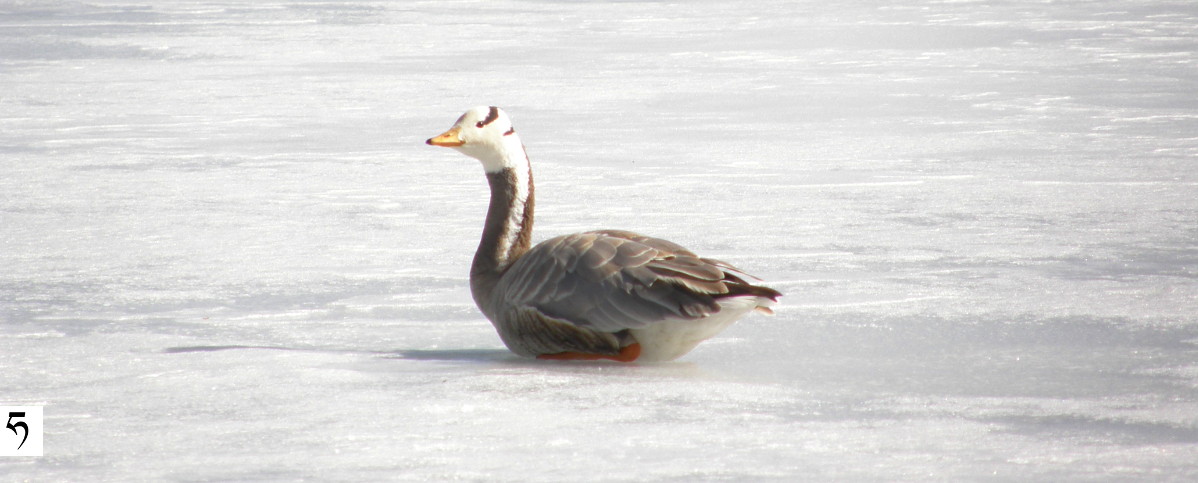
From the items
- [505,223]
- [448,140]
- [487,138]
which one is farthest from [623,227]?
[448,140]

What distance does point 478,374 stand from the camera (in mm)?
4191

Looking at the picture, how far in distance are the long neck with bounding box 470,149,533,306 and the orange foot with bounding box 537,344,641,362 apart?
0.43 meters

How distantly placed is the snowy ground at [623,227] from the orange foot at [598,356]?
47 mm

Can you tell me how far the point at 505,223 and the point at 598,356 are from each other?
690 millimetres

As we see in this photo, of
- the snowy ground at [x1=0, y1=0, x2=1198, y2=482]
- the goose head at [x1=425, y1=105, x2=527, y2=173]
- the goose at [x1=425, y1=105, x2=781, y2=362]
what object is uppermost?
the goose head at [x1=425, y1=105, x2=527, y2=173]

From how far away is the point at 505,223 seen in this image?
4.85m

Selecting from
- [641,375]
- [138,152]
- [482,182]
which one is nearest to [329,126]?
[138,152]

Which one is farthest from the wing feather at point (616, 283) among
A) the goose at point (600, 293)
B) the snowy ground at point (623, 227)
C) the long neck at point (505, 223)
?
the long neck at point (505, 223)

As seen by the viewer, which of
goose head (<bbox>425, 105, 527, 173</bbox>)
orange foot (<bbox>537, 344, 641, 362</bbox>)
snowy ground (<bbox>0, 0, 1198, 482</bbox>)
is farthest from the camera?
goose head (<bbox>425, 105, 527, 173</bbox>)

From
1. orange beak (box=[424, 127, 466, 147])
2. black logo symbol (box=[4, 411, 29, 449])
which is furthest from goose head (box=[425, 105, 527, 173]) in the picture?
black logo symbol (box=[4, 411, 29, 449])

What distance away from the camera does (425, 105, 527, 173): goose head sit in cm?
459

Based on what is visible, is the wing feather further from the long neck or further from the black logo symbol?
the black logo symbol

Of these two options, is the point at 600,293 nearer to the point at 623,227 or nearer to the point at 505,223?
the point at 505,223

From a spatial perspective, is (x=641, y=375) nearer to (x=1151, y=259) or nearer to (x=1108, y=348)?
(x=1108, y=348)
